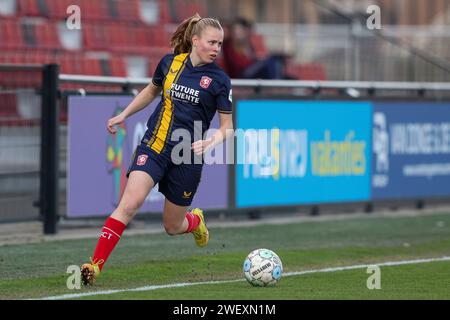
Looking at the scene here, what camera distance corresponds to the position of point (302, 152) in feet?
54.7

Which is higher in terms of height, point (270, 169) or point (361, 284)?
point (270, 169)

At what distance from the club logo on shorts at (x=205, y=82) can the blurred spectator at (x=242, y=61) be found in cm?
1101

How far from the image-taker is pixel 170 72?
9648 mm

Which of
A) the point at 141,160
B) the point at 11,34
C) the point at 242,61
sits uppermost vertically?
the point at 11,34

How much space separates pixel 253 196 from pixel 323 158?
4.69 feet

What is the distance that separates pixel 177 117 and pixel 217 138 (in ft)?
1.74

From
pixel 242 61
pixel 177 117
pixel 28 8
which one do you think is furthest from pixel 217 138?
pixel 242 61

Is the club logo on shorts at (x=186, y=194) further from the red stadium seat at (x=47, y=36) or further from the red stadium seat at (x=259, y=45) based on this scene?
the red stadium seat at (x=259, y=45)

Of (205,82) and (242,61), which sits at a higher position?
(242,61)

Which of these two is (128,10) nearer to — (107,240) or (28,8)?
(28,8)

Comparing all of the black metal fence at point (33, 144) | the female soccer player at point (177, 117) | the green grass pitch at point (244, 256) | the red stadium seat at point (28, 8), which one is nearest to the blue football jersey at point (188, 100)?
the female soccer player at point (177, 117)
